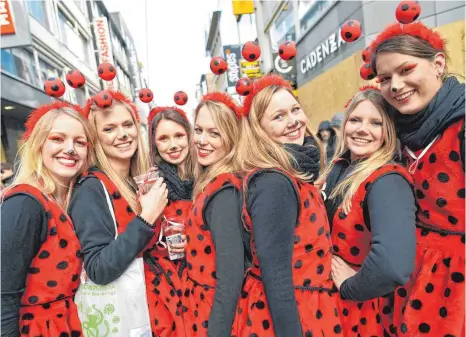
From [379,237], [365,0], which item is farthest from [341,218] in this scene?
[365,0]

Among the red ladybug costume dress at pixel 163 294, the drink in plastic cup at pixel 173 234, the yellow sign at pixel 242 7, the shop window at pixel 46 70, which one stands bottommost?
the red ladybug costume dress at pixel 163 294

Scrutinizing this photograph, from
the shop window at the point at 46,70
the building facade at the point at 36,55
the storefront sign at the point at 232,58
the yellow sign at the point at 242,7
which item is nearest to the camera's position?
the building facade at the point at 36,55

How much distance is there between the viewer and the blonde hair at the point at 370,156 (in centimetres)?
173

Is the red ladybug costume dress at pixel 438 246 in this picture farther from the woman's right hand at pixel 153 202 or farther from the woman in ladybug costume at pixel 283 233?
the woman's right hand at pixel 153 202

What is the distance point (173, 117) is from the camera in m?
2.68

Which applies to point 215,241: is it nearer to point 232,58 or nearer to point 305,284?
point 305,284

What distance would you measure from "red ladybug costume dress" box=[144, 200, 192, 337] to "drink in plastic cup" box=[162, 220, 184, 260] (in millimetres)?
99

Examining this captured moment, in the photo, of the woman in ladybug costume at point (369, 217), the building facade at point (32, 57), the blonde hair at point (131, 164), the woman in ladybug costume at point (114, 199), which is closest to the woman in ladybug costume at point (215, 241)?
the woman in ladybug costume at point (114, 199)

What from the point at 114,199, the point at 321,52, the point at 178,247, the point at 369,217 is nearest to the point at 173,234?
the point at 178,247

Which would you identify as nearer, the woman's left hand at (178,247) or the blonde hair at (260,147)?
the blonde hair at (260,147)

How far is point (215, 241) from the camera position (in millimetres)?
1610

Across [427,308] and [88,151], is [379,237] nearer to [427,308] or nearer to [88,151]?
[427,308]

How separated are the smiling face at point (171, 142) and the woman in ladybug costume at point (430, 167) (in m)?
1.50

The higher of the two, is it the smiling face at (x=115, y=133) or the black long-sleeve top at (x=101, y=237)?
the smiling face at (x=115, y=133)
